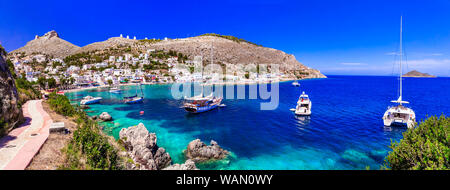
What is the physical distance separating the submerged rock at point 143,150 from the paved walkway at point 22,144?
5146mm

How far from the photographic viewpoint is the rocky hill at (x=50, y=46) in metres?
148

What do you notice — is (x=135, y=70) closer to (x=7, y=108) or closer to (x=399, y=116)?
(x=7, y=108)

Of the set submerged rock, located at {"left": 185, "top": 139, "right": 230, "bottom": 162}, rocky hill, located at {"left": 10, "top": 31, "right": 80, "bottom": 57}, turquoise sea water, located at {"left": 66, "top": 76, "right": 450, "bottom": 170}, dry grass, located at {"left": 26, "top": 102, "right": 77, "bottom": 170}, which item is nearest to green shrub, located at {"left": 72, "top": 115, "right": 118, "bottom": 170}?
dry grass, located at {"left": 26, "top": 102, "right": 77, "bottom": 170}

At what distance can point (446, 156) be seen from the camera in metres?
7.65

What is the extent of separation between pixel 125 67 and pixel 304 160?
118 metres

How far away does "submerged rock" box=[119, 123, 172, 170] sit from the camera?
12.3m

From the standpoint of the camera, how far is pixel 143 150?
42.8 feet

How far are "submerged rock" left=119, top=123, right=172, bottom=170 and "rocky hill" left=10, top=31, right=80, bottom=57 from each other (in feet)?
589
